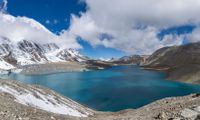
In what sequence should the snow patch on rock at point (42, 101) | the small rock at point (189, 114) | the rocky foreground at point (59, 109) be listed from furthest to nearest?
the snow patch on rock at point (42, 101) < the rocky foreground at point (59, 109) < the small rock at point (189, 114)

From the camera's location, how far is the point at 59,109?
43.1 meters

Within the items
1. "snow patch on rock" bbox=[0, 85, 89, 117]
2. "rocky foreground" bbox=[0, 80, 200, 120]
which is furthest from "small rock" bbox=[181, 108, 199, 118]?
"snow patch on rock" bbox=[0, 85, 89, 117]

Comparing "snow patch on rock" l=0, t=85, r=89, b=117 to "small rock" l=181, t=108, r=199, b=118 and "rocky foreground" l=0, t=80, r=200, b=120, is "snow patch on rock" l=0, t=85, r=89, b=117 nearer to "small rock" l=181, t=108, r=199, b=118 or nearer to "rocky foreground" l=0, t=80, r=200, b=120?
"rocky foreground" l=0, t=80, r=200, b=120

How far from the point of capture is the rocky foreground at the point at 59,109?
2231 centimetres

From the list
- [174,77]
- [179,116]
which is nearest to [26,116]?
[179,116]

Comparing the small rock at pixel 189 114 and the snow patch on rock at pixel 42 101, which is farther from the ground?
the small rock at pixel 189 114

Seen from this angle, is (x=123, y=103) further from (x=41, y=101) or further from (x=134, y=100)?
(x=41, y=101)

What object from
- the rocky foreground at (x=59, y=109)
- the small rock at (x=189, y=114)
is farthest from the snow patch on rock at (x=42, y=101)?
the small rock at (x=189, y=114)

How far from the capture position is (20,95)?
41.0 meters

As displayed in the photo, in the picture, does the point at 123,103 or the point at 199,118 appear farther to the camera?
the point at 123,103

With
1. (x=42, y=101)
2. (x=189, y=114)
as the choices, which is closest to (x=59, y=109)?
(x=42, y=101)

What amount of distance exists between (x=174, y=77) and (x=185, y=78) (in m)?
12.7

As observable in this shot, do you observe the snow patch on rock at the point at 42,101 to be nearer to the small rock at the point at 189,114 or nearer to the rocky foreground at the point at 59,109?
the rocky foreground at the point at 59,109

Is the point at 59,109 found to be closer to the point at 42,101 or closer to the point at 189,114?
the point at 42,101
